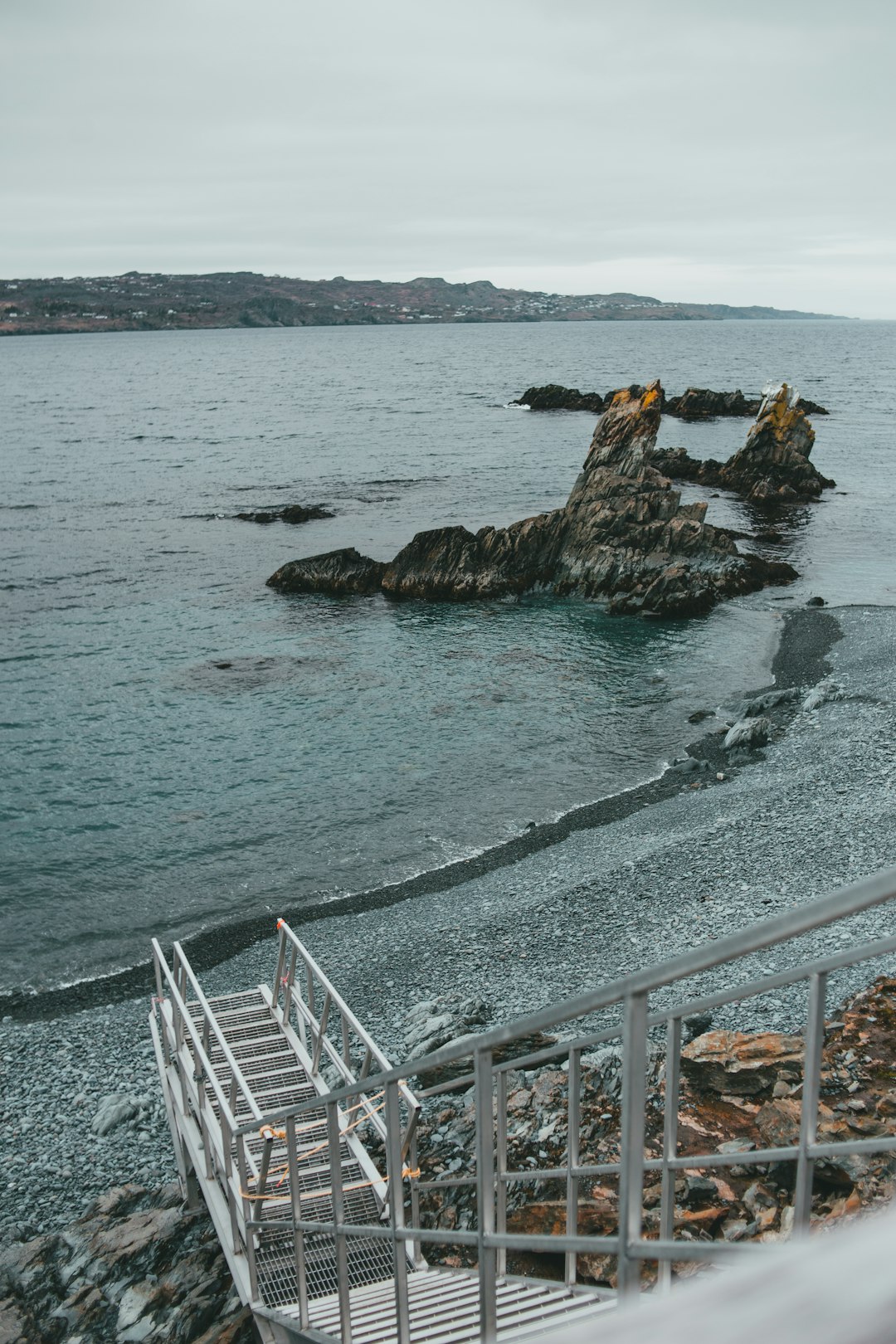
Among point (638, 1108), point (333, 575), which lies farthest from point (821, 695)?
point (638, 1108)

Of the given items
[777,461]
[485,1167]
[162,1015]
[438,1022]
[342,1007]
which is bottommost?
[438,1022]

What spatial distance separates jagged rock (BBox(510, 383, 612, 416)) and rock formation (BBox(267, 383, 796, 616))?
71755mm

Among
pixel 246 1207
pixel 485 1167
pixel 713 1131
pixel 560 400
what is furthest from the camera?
pixel 560 400

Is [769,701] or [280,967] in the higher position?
[280,967]

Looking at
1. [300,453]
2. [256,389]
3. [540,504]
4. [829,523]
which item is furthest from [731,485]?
[256,389]

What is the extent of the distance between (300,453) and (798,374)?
103210 mm

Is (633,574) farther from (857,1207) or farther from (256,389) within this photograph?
(256,389)

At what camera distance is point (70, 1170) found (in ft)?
45.7

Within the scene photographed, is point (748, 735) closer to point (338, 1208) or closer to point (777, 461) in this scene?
point (338, 1208)

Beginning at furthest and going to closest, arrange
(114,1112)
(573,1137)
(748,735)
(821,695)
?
(821,695) → (748,735) → (114,1112) → (573,1137)

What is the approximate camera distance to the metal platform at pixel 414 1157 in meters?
2.74

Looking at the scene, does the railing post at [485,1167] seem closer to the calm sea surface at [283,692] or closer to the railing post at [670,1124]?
the railing post at [670,1124]

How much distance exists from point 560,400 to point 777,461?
56028 millimetres

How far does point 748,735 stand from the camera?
28.0 metres
